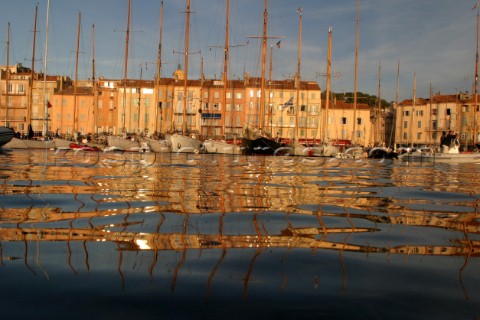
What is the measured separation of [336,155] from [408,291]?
49719 millimetres

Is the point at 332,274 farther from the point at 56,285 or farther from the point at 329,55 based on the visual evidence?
the point at 329,55

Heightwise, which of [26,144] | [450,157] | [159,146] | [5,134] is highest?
[5,134]

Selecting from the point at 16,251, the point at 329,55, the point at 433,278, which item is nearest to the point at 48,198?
the point at 16,251

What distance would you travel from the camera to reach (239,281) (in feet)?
11.2

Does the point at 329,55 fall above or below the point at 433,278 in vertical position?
above

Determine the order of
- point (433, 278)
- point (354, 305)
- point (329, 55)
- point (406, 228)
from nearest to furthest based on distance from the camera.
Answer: point (354, 305), point (433, 278), point (406, 228), point (329, 55)

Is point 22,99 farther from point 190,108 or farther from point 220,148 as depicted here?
point 220,148

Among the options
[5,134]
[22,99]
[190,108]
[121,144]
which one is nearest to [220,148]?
[121,144]

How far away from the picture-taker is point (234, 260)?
402 centimetres

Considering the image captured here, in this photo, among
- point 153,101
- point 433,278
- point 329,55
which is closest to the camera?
point 433,278

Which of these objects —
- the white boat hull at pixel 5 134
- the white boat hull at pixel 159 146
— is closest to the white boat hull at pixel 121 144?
the white boat hull at pixel 159 146

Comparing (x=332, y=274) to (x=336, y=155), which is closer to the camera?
(x=332, y=274)

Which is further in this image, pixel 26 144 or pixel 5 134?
pixel 26 144

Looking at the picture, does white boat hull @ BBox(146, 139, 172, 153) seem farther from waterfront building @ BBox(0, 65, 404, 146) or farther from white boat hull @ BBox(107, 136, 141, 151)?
waterfront building @ BBox(0, 65, 404, 146)
